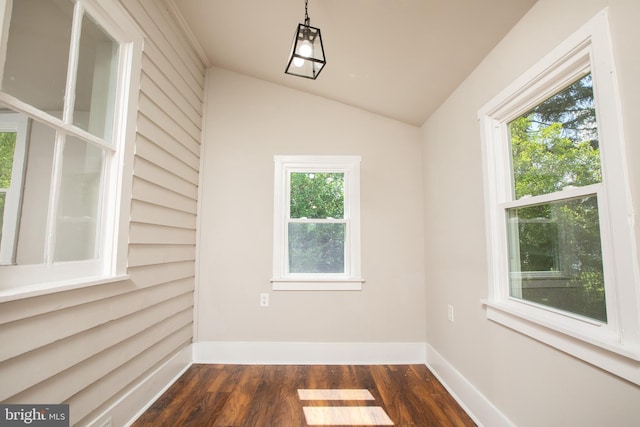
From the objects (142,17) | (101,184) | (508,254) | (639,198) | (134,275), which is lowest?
(134,275)

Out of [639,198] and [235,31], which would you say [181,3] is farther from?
[639,198]

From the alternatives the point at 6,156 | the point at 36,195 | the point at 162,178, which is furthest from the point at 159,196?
the point at 6,156

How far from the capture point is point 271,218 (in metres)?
2.80

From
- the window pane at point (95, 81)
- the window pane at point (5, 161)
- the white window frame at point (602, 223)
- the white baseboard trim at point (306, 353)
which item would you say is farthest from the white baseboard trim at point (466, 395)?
the window pane at point (95, 81)

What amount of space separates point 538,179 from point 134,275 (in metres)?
2.44

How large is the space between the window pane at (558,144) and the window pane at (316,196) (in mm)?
1559

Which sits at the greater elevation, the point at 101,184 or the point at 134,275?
the point at 101,184

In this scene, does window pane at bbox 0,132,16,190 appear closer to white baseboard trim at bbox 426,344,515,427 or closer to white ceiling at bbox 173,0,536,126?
white ceiling at bbox 173,0,536,126

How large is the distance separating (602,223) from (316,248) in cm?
211

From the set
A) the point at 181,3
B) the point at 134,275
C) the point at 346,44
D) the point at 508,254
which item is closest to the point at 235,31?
the point at 181,3

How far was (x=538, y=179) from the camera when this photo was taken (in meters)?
1.51

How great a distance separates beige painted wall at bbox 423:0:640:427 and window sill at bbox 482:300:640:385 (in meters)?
0.04

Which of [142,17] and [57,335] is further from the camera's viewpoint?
[142,17]

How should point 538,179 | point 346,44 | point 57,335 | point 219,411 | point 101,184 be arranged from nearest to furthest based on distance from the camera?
point 57,335 → point 538,179 → point 101,184 → point 219,411 → point 346,44
